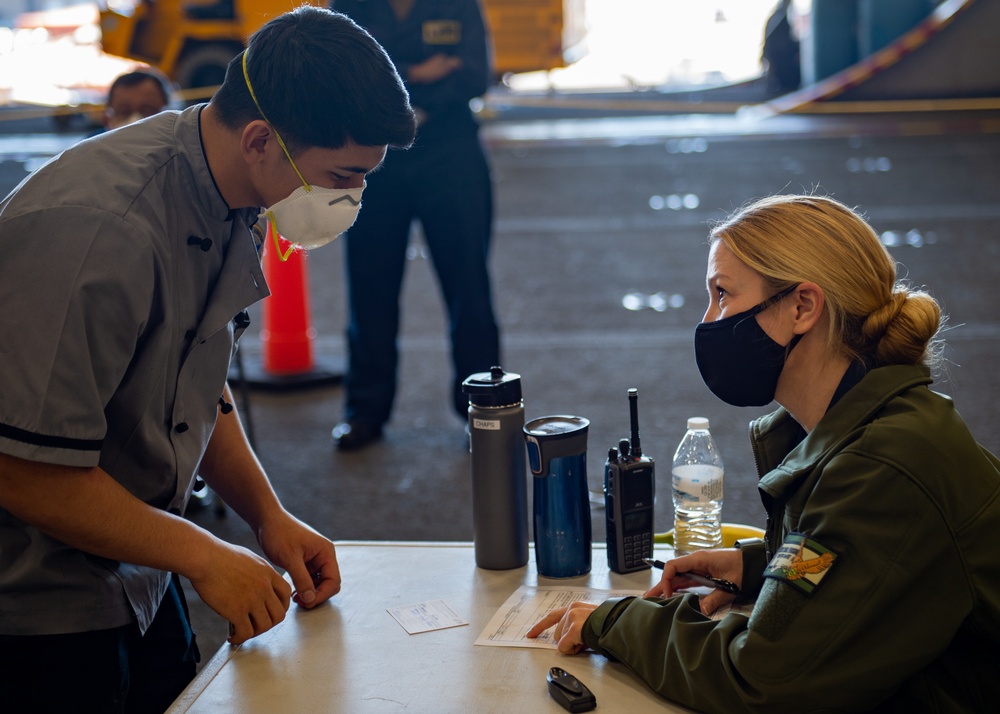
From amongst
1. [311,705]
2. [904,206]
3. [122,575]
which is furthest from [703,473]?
[904,206]

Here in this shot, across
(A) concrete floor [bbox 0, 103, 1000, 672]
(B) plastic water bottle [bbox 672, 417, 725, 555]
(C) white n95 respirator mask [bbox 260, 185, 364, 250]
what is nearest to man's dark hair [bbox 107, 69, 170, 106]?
(A) concrete floor [bbox 0, 103, 1000, 672]

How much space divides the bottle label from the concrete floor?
1447mm

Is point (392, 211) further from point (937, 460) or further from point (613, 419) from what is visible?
point (937, 460)

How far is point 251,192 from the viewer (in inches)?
67.4

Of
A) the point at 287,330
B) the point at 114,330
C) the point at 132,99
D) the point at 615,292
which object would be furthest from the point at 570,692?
the point at 615,292

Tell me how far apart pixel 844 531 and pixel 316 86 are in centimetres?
97

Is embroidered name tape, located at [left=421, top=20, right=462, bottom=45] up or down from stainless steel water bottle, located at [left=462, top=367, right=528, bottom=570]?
up

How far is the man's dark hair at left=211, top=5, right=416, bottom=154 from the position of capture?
155cm

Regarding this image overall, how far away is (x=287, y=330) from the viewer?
5.36m

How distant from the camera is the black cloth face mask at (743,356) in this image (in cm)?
166

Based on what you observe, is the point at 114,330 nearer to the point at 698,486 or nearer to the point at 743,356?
the point at 743,356

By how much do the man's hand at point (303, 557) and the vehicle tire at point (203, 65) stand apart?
32.8 ft

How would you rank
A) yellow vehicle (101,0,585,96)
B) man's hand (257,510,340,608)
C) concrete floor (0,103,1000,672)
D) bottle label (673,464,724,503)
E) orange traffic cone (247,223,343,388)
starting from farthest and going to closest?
yellow vehicle (101,0,585,96) → orange traffic cone (247,223,343,388) → concrete floor (0,103,1000,672) → bottle label (673,464,724,503) → man's hand (257,510,340,608)

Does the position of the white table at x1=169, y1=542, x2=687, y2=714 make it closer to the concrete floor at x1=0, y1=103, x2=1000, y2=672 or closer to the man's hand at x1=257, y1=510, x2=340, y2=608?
the man's hand at x1=257, y1=510, x2=340, y2=608
